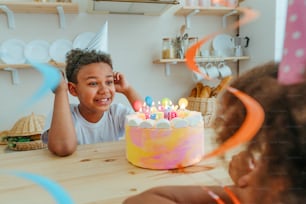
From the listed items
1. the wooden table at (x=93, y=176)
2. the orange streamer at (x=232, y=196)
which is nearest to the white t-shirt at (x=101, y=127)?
the wooden table at (x=93, y=176)

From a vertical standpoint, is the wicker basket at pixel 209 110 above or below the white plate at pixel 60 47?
below

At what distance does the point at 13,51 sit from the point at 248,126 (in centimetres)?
151

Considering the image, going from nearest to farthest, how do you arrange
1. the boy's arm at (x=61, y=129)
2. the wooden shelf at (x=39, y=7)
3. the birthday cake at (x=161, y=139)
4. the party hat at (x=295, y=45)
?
the party hat at (x=295, y=45) → the birthday cake at (x=161, y=139) → the boy's arm at (x=61, y=129) → the wooden shelf at (x=39, y=7)

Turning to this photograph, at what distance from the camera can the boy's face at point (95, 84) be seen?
0.57m

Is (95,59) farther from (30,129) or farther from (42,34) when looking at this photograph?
(42,34)

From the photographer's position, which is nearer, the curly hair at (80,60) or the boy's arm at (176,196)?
the boy's arm at (176,196)

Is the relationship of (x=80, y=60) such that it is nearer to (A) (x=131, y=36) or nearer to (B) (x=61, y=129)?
(B) (x=61, y=129)

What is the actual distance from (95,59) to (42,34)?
1032 millimetres

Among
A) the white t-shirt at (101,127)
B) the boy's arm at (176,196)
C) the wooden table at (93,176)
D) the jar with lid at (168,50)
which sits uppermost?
the jar with lid at (168,50)

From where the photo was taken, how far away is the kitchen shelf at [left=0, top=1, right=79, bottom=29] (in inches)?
51.0

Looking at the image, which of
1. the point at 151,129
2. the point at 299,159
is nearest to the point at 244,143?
the point at 299,159

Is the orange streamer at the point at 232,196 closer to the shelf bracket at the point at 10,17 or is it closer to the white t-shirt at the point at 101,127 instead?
the white t-shirt at the point at 101,127

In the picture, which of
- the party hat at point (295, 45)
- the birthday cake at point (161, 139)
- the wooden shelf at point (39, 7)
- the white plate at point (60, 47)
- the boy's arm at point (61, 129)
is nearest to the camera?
the party hat at point (295, 45)

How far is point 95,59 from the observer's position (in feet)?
1.87
